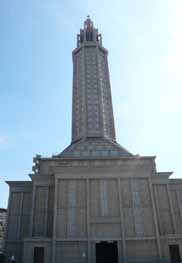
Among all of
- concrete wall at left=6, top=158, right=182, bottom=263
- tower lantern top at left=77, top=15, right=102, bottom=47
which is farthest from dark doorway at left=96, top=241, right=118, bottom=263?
tower lantern top at left=77, top=15, right=102, bottom=47

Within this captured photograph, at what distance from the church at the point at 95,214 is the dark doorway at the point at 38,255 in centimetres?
10

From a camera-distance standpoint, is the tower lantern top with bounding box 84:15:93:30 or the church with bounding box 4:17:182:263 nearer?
the church with bounding box 4:17:182:263

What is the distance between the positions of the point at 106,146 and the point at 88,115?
878cm

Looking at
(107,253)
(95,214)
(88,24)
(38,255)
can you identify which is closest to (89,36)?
(88,24)

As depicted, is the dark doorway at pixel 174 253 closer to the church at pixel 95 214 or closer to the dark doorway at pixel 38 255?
the church at pixel 95 214

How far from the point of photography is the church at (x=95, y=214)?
83.7ft

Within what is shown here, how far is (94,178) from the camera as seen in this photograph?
94.9ft

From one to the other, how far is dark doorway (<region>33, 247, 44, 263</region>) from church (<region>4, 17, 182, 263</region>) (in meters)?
0.10

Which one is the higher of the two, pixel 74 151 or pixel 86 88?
pixel 86 88

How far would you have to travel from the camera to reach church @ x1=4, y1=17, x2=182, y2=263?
25.5 m

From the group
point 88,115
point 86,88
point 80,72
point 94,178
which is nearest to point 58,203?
point 94,178

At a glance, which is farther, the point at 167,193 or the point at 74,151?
the point at 74,151

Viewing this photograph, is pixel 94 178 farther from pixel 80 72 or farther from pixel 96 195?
pixel 80 72

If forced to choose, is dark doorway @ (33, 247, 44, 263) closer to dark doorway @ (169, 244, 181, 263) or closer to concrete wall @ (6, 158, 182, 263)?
concrete wall @ (6, 158, 182, 263)
